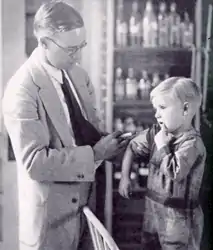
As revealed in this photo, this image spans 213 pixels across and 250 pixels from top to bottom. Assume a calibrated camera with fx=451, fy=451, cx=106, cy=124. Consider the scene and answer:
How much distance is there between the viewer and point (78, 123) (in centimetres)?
165

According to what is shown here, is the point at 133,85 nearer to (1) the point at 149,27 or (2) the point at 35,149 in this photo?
(1) the point at 149,27

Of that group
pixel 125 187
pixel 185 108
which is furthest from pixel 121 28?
pixel 125 187

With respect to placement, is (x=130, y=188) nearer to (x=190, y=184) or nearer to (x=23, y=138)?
(x=190, y=184)

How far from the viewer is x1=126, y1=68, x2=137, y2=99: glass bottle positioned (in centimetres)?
173

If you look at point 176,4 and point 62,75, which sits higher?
A: point 176,4

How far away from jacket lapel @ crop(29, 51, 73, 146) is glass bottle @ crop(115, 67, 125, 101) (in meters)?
0.24

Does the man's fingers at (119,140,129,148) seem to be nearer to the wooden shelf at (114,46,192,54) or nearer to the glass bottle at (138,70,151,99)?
the glass bottle at (138,70,151,99)

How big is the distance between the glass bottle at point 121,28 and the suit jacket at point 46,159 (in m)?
0.19

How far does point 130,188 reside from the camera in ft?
5.67

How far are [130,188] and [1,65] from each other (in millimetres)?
664

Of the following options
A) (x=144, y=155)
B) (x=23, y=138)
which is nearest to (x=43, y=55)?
(x=23, y=138)

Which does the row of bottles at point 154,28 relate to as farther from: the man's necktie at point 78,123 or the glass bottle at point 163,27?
the man's necktie at point 78,123

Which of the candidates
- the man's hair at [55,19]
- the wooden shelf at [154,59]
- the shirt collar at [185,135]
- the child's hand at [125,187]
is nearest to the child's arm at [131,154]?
the child's hand at [125,187]

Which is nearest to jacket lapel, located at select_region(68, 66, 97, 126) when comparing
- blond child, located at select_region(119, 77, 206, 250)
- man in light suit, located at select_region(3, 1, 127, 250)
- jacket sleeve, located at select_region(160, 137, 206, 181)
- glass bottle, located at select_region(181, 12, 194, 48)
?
man in light suit, located at select_region(3, 1, 127, 250)
